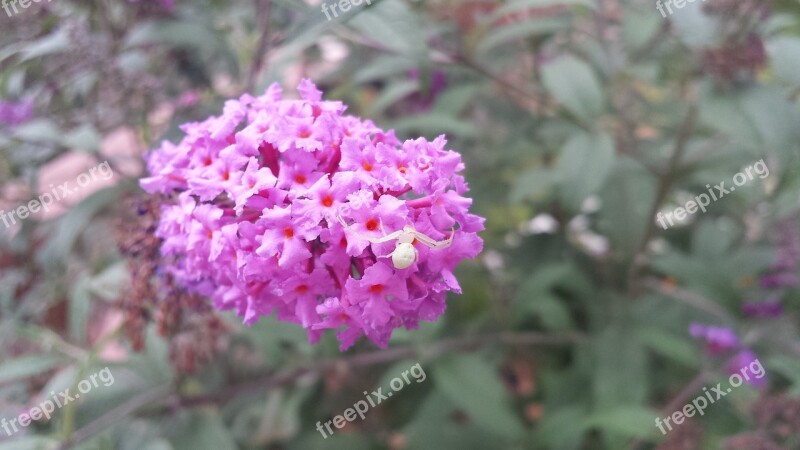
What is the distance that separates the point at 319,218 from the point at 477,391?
0.95m

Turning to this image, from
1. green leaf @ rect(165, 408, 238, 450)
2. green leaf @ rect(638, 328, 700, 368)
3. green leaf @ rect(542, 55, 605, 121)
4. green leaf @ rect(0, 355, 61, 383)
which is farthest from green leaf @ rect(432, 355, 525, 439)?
green leaf @ rect(0, 355, 61, 383)

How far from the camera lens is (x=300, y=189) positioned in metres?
0.78

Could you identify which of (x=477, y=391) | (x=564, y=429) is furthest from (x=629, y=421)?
(x=477, y=391)

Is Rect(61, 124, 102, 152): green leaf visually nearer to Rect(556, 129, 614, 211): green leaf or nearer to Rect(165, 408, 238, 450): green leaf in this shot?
Rect(165, 408, 238, 450): green leaf

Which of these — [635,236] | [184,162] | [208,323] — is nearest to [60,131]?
[208,323]

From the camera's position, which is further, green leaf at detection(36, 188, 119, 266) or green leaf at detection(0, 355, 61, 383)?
green leaf at detection(36, 188, 119, 266)

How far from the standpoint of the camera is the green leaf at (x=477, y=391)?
1.50 meters

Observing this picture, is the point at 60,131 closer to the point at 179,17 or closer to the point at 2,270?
the point at 179,17

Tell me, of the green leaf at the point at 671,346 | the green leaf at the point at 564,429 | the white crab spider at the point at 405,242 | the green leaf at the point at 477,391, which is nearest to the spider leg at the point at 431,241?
the white crab spider at the point at 405,242

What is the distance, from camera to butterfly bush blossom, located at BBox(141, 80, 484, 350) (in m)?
0.74

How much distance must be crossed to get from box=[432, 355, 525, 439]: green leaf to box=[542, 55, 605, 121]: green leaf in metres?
0.68

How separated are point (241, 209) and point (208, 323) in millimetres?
581

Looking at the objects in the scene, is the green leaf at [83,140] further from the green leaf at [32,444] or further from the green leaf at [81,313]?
the green leaf at [32,444]

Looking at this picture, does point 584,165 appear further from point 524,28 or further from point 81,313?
point 81,313
